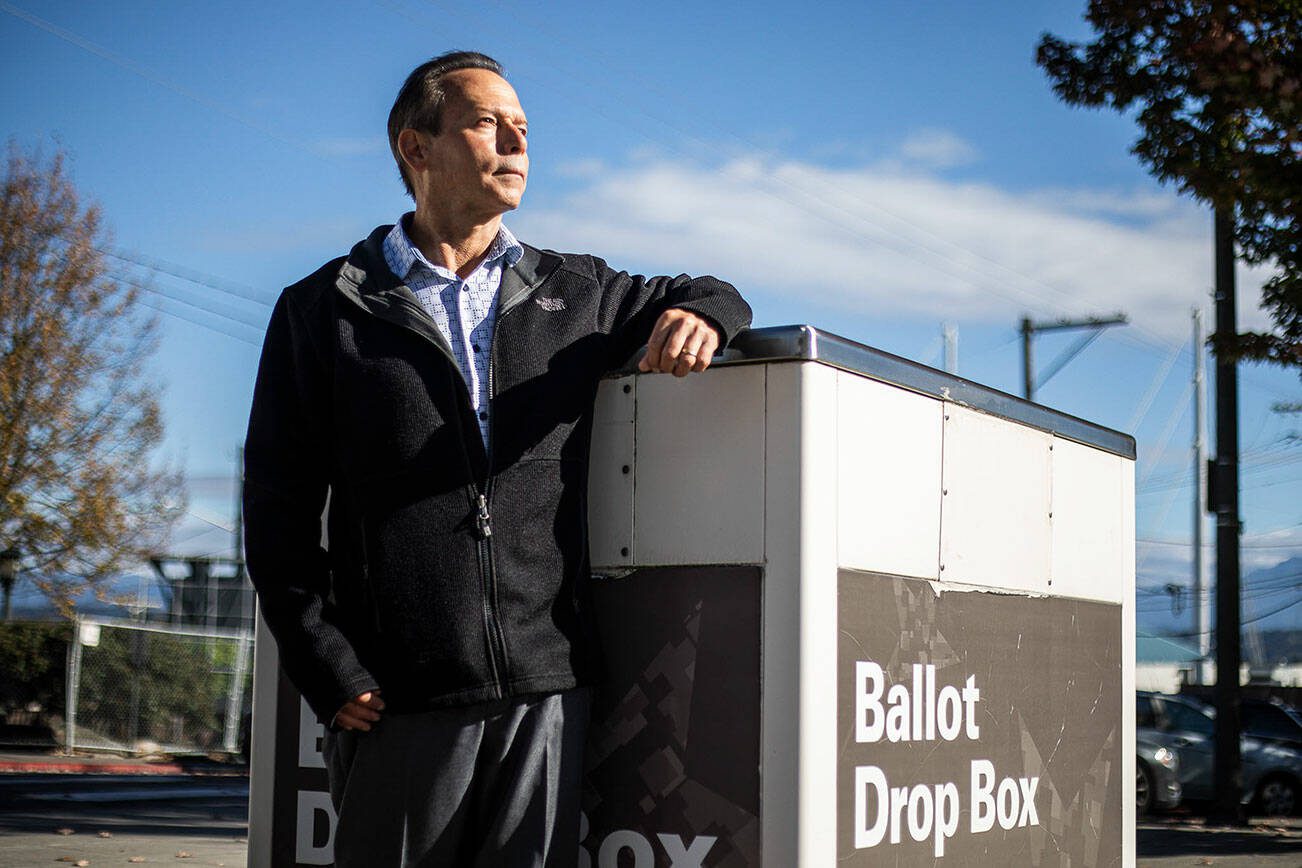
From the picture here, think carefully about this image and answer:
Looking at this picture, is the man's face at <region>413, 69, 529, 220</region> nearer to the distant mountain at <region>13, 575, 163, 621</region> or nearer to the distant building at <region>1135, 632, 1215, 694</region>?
the distant mountain at <region>13, 575, 163, 621</region>

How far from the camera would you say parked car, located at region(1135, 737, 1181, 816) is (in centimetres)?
1492

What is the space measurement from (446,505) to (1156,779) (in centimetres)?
1400

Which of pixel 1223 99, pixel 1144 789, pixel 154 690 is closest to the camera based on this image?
pixel 1223 99

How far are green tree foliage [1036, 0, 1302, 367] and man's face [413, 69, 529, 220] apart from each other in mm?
8313

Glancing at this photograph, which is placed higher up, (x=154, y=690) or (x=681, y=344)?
(x=681, y=344)

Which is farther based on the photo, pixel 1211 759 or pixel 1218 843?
pixel 1211 759

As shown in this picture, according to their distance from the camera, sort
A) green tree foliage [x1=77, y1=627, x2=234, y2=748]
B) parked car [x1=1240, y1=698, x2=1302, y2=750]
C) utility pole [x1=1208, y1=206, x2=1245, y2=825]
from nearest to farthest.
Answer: utility pole [x1=1208, y1=206, x2=1245, y2=825] → parked car [x1=1240, y1=698, x2=1302, y2=750] → green tree foliage [x1=77, y1=627, x2=234, y2=748]

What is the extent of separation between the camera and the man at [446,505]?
95.8 inches

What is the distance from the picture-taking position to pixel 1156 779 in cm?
1498

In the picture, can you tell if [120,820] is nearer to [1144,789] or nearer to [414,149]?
[1144,789]

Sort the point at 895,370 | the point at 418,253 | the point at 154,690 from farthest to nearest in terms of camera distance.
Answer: the point at 154,690
the point at 895,370
the point at 418,253

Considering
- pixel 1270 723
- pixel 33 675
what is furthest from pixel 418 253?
pixel 33 675

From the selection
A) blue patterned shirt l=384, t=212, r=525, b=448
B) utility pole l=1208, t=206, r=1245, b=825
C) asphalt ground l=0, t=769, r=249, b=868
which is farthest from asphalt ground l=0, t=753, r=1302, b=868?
blue patterned shirt l=384, t=212, r=525, b=448

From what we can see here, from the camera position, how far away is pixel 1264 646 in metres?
71.2
